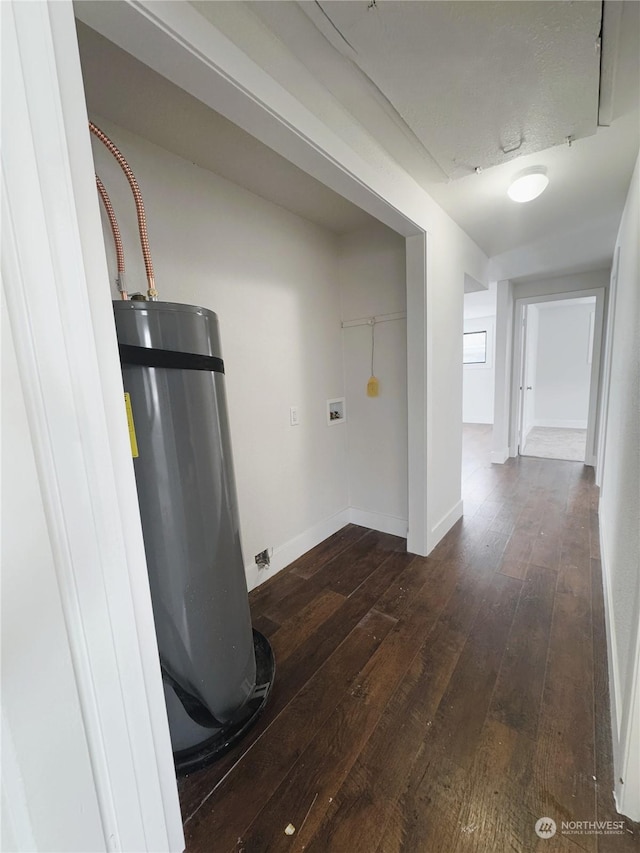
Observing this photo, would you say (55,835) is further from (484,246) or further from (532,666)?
(484,246)

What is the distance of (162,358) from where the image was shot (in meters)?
1.00

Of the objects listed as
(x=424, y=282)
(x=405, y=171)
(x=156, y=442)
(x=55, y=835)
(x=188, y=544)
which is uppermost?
(x=405, y=171)

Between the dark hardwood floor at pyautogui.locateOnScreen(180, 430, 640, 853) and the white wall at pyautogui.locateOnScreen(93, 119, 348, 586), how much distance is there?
52cm

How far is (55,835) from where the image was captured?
0.65 metres

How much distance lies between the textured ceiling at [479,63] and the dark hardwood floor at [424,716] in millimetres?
2278

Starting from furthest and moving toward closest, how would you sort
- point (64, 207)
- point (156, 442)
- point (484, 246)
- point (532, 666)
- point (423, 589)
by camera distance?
point (484, 246), point (423, 589), point (532, 666), point (156, 442), point (64, 207)

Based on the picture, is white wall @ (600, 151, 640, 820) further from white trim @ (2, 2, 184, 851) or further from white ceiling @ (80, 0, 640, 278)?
white trim @ (2, 2, 184, 851)

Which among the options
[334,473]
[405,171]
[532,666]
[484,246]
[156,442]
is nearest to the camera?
[156,442]

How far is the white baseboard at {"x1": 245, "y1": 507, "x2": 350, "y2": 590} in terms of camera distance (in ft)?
6.95

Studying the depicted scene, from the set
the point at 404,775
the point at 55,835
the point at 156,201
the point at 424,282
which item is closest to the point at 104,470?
the point at 55,835

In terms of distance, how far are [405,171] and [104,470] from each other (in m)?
2.04

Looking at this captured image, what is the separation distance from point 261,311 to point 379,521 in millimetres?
1843

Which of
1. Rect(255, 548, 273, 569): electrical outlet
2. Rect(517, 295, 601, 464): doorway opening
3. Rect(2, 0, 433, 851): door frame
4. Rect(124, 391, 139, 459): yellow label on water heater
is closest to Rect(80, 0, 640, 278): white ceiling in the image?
Rect(2, 0, 433, 851): door frame

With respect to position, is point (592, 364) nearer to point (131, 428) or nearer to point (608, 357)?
point (608, 357)
